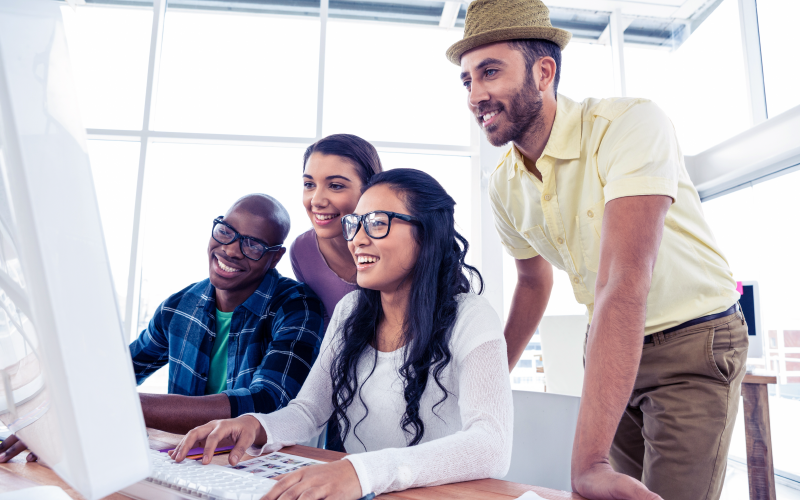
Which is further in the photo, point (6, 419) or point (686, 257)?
point (686, 257)

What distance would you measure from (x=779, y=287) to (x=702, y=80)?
201 centimetres

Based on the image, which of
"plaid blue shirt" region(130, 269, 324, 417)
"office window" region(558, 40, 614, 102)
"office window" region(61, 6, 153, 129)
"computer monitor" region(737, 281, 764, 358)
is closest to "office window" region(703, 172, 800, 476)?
"computer monitor" region(737, 281, 764, 358)

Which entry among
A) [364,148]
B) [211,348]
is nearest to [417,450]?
[211,348]

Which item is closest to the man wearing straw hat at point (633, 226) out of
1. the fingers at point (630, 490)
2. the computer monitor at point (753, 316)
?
the fingers at point (630, 490)

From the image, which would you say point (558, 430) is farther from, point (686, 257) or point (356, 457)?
point (356, 457)

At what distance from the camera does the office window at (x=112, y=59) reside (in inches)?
165

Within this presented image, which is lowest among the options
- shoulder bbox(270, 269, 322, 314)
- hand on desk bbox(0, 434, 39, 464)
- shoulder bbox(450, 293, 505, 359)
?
hand on desk bbox(0, 434, 39, 464)

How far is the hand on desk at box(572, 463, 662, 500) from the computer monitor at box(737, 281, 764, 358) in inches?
109

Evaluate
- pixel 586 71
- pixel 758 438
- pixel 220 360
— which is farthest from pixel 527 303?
pixel 586 71

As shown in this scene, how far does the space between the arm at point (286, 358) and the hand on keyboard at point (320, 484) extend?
0.55m

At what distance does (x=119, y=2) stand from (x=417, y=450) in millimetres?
4930

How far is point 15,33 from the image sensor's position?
33cm

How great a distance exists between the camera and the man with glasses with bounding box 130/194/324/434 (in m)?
1.40

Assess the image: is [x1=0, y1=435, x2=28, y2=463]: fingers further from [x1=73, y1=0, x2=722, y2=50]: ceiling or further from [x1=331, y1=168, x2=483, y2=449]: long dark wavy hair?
[x1=73, y1=0, x2=722, y2=50]: ceiling
